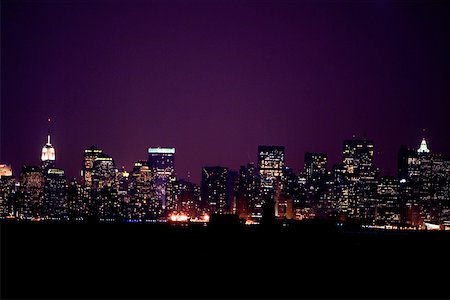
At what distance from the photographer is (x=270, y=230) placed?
66.6m

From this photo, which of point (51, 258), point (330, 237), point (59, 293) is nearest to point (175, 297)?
point (59, 293)

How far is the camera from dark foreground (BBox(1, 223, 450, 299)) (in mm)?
45688

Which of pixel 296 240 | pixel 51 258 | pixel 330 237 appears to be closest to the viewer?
pixel 51 258

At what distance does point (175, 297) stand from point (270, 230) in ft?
79.6

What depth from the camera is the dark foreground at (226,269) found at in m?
45.7

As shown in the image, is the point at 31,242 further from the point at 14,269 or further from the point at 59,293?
the point at 59,293

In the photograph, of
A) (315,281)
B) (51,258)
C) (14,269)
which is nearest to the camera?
(315,281)

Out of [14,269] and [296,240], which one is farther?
[296,240]

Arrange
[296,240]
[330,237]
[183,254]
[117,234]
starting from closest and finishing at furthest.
→ [183,254] < [296,240] < [330,237] < [117,234]

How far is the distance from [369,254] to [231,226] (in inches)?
626

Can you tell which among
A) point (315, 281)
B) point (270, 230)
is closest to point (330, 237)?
point (270, 230)

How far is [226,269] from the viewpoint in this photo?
53750 millimetres

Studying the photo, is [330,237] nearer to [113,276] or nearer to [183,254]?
[183,254]

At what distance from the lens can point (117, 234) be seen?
3981 inches
